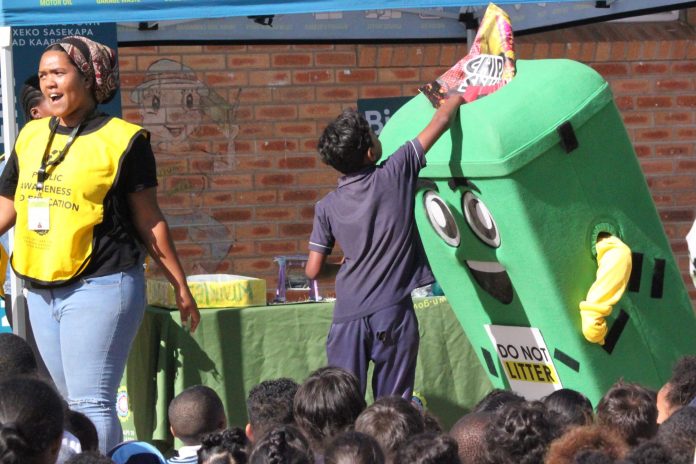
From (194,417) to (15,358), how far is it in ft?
2.02

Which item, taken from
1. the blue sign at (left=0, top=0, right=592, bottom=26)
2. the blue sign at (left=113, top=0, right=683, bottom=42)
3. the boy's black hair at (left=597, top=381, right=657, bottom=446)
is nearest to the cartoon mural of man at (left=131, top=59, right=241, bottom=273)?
the blue sign at (left=113, top=0, right=683, bottom=42)

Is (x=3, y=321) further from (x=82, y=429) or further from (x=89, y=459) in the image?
(x=89, y=459)

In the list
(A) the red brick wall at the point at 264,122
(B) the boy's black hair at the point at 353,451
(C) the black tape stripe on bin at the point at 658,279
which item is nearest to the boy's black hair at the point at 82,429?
(B) the boy's black hair at the point at 353,451

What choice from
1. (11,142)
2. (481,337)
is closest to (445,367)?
(481,337)

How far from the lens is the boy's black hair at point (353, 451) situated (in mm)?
2783

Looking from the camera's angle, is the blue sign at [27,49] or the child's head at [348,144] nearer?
the child's head at [348,144]

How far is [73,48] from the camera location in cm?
413

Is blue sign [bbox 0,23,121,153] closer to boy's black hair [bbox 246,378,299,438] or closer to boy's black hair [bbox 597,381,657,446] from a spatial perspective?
boy's black hair [bbox 246,378,299,438]

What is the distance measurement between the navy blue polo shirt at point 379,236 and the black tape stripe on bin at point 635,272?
0.74 m

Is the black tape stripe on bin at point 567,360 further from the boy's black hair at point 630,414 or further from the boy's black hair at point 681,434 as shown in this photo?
the boy's black hair at point 681,434

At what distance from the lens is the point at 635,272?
4.45 metres

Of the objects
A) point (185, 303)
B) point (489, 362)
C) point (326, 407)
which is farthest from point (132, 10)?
point (489, 362)

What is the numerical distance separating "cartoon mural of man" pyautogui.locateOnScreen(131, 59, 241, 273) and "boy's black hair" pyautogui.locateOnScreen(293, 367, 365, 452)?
11.7ft

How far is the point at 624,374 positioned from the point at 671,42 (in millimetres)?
3562
